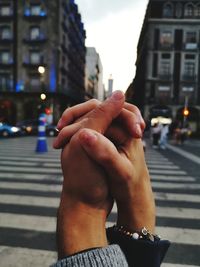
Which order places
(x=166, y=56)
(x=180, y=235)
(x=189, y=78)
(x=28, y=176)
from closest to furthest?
(x=180, y=235) < (x=28, y=176) < (x=189, y=78) < (x=166, y=56)

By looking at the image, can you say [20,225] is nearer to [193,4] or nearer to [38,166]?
[38,166]

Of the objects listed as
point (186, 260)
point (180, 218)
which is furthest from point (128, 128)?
point (180, 218)

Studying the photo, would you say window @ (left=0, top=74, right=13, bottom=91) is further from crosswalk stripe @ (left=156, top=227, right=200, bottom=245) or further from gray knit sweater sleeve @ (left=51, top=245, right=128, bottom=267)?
gray knit sweater sleeve @ (left=51, top=245, right=128, bottom=267)

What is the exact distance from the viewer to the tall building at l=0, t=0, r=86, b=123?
37281mm

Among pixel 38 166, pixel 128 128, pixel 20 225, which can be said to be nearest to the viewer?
pixel 128 128

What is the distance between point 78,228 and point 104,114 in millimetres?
310

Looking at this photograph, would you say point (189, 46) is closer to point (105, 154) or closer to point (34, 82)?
point (34, 82)

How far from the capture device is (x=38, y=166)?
859 cm

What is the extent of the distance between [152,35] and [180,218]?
130ft

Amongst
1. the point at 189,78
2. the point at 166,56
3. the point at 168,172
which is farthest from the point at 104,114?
the point at 166,56

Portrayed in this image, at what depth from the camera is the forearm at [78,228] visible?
777 mm

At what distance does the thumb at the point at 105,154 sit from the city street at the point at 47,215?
2355mm

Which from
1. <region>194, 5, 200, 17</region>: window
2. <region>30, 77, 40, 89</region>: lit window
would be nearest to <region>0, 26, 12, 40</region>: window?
<region>30, 77, 40, 89</region>: lit window

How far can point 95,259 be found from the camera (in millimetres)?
715
